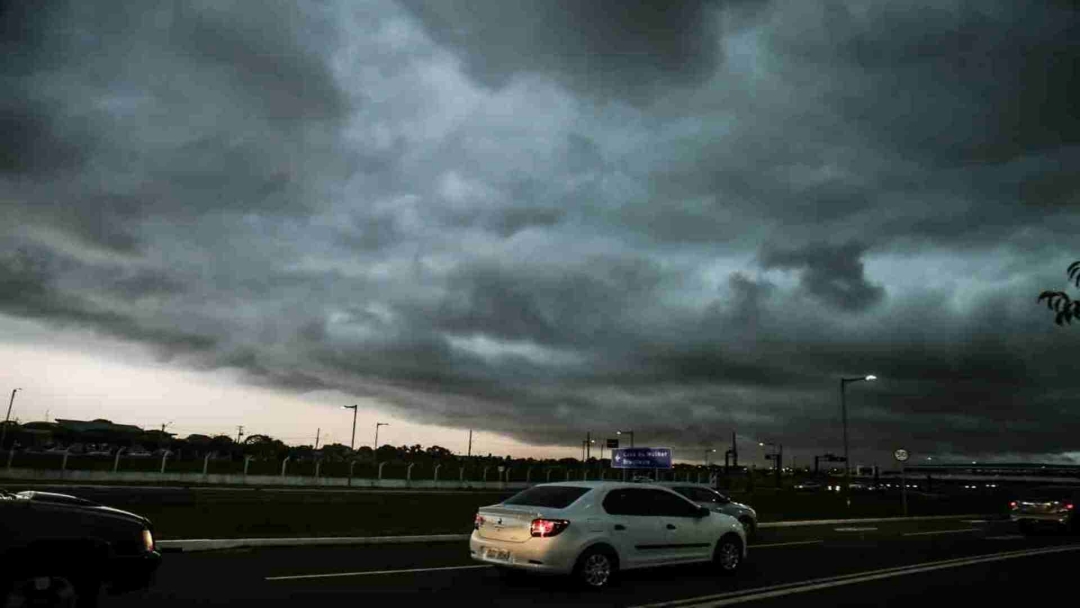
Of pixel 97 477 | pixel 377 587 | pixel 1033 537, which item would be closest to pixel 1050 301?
pixel 377 587

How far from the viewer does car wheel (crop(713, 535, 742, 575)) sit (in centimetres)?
1344

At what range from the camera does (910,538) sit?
78.2ft

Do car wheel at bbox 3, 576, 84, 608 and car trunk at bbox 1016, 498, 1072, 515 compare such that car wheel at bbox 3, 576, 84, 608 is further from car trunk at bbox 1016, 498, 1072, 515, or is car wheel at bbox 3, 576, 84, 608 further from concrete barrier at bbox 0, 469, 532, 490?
concrete barrier at bbox 0, 469, 532, 490

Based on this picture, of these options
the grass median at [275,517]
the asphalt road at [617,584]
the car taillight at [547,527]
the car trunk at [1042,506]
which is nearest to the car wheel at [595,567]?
the asphalt road at [617,584]

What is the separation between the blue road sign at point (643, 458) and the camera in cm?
6531

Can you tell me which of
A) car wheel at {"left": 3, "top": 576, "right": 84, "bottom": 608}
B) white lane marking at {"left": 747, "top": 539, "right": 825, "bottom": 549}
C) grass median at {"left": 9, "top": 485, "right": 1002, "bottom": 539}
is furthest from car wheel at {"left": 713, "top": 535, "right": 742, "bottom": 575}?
car wheel at {"left": 3, "top": 576, "right": 84, "bottom": 608}

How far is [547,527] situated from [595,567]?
1.01 meters

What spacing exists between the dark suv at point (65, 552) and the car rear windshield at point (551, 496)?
5.54m

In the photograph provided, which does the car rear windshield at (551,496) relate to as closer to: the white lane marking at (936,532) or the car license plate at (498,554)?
the car license plate at (498,554)

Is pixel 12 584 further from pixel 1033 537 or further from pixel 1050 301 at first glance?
pixel 1033 537

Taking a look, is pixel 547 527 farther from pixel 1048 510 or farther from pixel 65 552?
pixel 1048 510

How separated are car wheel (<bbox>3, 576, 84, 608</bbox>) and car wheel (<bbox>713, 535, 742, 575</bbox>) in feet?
31.8

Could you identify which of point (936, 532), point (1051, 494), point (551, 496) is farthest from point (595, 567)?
point (1051, 494)

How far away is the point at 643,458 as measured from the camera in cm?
6669
